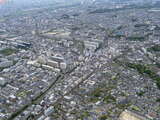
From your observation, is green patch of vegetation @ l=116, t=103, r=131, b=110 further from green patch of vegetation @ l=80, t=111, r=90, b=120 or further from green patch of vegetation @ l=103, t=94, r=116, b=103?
green patch of vegetation @ l=80, t=111, r=90, b=120

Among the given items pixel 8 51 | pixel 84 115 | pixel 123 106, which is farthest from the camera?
pixel 8 51

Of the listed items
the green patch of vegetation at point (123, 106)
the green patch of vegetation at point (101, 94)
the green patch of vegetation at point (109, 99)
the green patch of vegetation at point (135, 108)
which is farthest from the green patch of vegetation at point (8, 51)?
the green patch of vegetation at point (135, 108)

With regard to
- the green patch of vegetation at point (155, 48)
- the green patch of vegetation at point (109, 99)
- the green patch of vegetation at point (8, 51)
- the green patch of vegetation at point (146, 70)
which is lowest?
the green patch of vegetation at point (109, 99)

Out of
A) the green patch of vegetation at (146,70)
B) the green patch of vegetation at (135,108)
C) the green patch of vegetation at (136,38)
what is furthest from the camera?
the green patch of vegetation at (136,38)

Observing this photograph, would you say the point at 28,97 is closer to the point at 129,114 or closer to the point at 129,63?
the point at 129,114

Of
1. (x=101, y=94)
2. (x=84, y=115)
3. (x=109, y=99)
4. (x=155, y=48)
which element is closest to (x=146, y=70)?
(x=101, y=94)

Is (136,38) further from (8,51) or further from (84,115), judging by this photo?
(84,115)

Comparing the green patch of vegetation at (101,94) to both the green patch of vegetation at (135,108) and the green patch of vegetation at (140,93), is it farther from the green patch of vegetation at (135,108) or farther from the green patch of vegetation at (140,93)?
the green patch of vegetation at (140,93)

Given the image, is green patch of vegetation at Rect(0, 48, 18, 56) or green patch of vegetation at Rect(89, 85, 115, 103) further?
green patch of vegetation at Rect(0, 48, 18, 56)

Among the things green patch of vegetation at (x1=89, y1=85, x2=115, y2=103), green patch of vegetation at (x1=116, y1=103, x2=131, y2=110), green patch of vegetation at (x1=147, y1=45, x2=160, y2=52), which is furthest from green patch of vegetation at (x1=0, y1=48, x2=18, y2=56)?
green patch of vegetation at (x1=116, y1=103, x2=131, y2=110)

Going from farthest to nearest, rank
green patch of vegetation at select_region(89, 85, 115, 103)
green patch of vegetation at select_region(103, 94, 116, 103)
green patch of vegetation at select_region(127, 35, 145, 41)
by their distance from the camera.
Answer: green patch of vegetation at select_region(127, 35, 145, 41) → green patch of vegetation at select_region(89, 85, 115, 103) → green patch of vegetation at select_region(103, 94, 116, 103)

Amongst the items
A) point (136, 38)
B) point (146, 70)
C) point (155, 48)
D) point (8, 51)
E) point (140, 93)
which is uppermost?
point (136, 38)
